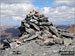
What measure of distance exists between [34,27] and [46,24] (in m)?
5.81

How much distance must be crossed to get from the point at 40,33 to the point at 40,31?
1.86 meters

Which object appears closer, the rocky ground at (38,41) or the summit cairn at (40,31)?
the rocky ground at (38,41)

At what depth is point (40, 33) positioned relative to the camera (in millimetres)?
66812

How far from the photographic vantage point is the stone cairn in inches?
2362

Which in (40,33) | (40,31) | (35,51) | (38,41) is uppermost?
(40,31)

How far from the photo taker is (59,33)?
227ft

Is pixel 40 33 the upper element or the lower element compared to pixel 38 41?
upper

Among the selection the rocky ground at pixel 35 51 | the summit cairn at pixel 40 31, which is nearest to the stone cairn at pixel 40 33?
the summit cairn at pixel 40 31

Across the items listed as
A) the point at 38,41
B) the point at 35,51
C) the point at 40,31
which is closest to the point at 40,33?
the point at 40,31

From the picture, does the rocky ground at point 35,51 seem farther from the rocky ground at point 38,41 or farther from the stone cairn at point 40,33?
the stone cairn at point 40,33

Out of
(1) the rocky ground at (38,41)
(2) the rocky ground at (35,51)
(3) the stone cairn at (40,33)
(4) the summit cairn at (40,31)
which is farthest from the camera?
(4) the summit cairn at (40,31)

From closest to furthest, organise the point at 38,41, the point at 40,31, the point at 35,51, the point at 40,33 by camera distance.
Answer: the point at 35,51 → the point at 38,41 → the point at 40,33 → the point at 40,31

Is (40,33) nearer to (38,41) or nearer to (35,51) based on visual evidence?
(38,41)

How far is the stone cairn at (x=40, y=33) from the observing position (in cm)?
6000
